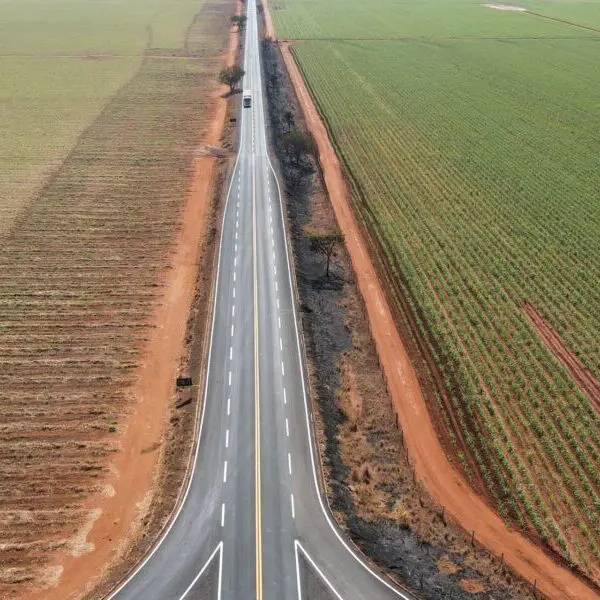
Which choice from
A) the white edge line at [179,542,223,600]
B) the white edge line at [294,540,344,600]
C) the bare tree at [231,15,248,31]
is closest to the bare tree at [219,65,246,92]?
the bare tree at [231,15,248,31]

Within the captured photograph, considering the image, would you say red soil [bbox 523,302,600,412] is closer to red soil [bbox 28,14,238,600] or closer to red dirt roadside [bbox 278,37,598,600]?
red dirt roadside [bbox 278,37,598,600]

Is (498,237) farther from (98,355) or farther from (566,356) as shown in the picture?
(98,355)

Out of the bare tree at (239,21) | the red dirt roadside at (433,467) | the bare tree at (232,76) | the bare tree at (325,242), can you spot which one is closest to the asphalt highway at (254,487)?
the bare tree at (325,242)

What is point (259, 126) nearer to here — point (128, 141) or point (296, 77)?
point (128, 141)

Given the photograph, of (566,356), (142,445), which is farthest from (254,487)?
(566,356)

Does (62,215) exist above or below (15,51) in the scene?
below

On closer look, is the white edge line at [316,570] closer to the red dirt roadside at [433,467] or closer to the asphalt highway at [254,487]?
the asphalt highway at [254,487]

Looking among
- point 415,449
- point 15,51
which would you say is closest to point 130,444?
point 415,449
